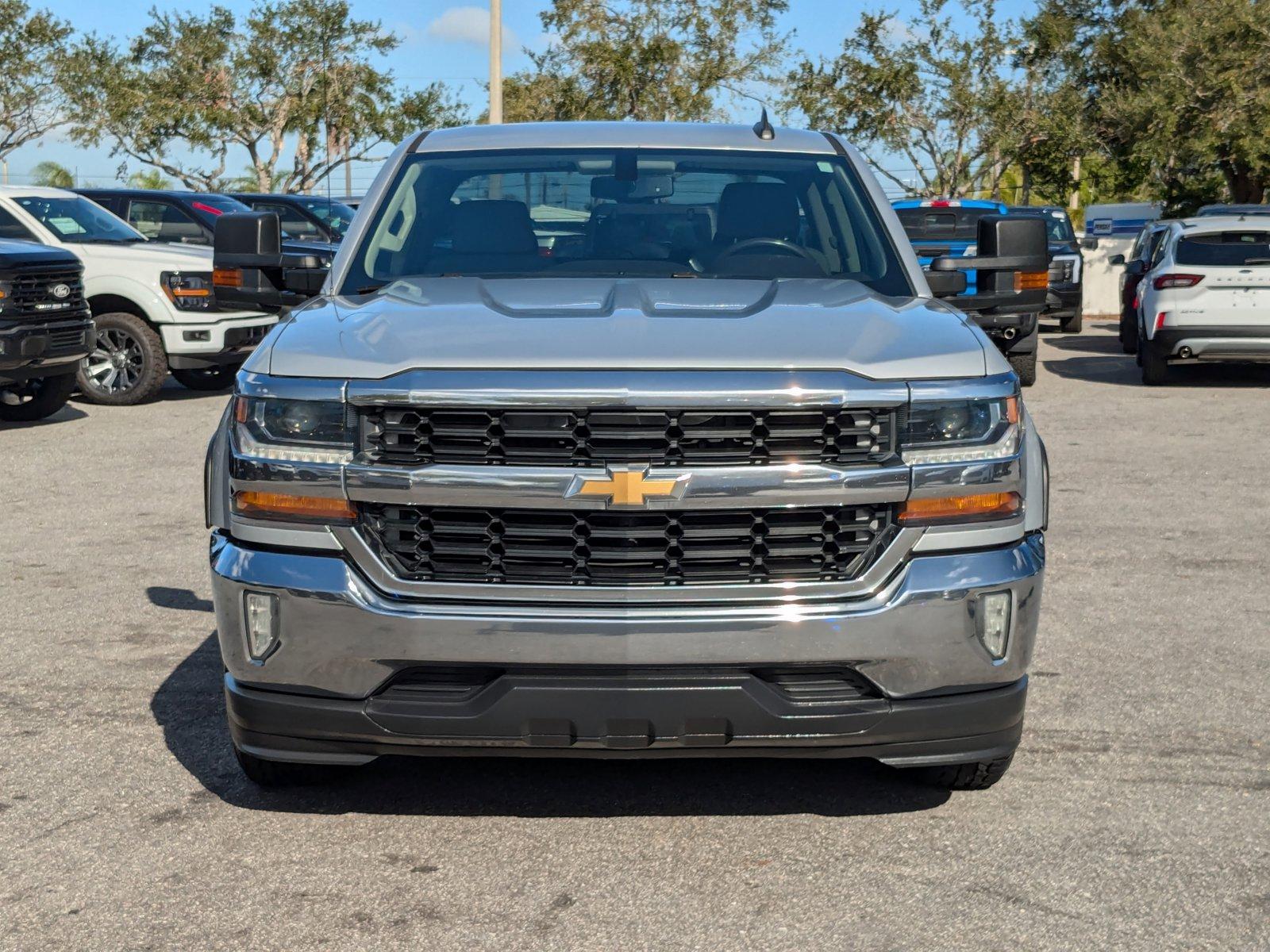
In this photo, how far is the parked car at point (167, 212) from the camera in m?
17.4

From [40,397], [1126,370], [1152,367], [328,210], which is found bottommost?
[1126,370]

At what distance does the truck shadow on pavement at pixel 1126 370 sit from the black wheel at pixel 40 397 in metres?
10.3

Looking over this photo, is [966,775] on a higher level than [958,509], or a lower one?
lower

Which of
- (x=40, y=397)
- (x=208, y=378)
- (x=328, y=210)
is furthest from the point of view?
(x=328, y=210)

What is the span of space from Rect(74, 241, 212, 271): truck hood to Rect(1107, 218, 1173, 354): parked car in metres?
10.00

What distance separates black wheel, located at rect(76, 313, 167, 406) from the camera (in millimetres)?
14953

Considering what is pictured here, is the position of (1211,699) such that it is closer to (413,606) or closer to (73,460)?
(413,606)

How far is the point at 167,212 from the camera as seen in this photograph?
1761cm

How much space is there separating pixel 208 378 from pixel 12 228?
8.22ft

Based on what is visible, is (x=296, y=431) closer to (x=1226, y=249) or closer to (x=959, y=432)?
(x=959, y=432)

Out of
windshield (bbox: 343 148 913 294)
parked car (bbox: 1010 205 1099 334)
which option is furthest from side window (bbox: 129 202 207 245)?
windshield (bbox: 343 148 913 294)

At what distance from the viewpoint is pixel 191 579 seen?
763 cm

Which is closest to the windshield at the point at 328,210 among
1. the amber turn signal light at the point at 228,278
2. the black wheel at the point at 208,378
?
the black wheel at the point at 208,378

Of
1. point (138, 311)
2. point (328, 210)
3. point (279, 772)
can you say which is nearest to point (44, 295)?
point (138, 311)
